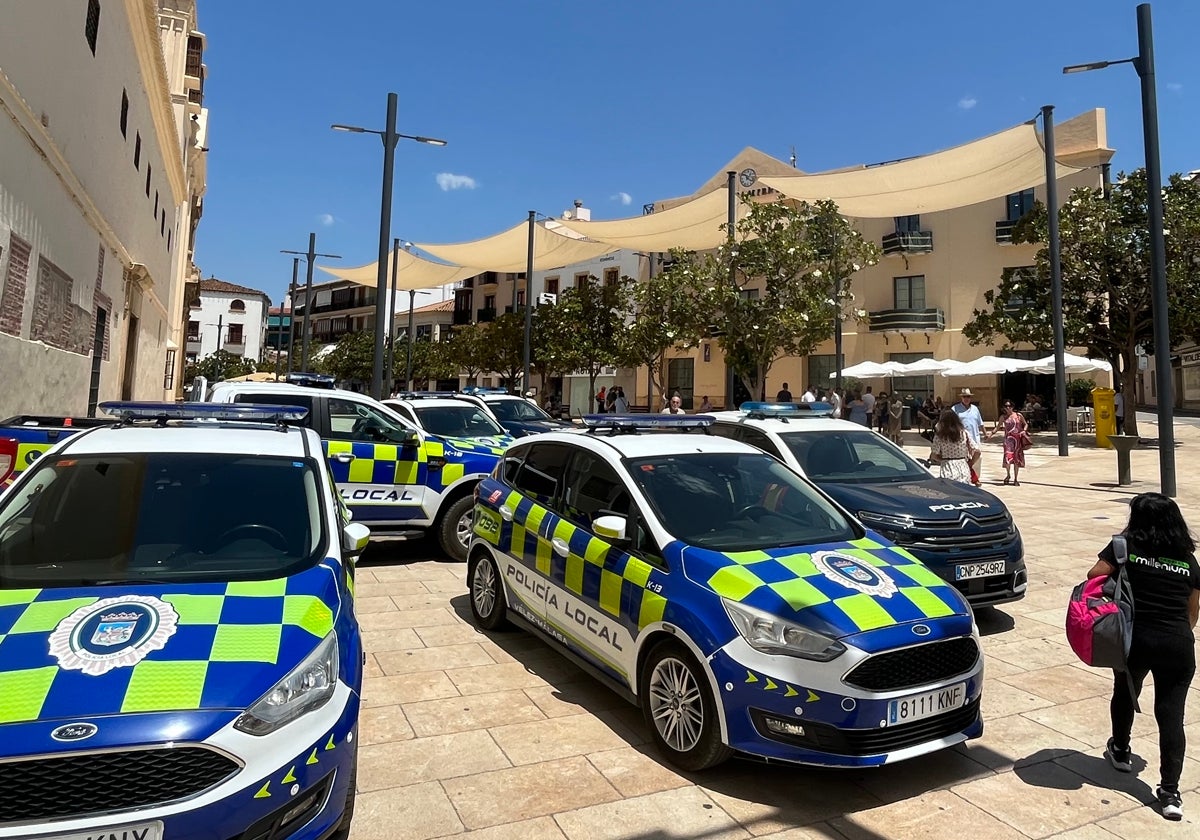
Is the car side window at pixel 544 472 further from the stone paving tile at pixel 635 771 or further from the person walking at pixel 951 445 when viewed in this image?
the person walking at pixel 951 445

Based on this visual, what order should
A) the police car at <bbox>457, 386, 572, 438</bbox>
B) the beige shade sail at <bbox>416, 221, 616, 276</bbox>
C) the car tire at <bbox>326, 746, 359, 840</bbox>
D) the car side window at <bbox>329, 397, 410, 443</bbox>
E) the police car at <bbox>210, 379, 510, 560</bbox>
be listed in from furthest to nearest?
the beige shade sail at <bbox>416, 221, 616, 276</bbox>, the police car at <bbox>457, 386, 572, 438</bbox>, the car side window at <bbox>329, 397, 410, 443</bbox>, the police car at <bbox>210, 379, 510, 560</bbox>, the car tire at <bbox>326, 746, 359, 840</bbox>

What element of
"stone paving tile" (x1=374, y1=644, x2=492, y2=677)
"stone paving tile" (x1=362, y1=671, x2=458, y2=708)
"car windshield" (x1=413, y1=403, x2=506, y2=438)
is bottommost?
"stone paving tile" (x1=362, y1=671, x2=458, y2=708)

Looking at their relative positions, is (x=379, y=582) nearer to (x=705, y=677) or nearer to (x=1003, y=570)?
(x=705, y=677)

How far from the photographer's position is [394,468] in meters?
8.22

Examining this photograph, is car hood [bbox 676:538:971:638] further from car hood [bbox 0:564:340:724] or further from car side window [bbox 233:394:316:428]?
car side window [bbox 233:394:316:428]

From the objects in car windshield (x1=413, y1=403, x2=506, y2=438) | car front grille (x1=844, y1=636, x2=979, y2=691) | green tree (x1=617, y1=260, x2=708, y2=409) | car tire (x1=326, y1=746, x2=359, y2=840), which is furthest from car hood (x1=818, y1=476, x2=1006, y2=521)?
green tree (x1=617, y1=260, x2=708, y2=409)

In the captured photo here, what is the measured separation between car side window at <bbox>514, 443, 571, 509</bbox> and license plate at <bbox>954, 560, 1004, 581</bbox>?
3057 mm

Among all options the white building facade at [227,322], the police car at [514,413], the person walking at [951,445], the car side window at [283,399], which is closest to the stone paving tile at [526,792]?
the car side window at [283,399]

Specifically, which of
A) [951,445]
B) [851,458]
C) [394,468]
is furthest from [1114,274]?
[394,468]

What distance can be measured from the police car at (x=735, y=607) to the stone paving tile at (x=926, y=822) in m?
0.24

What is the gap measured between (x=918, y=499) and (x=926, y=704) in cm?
306

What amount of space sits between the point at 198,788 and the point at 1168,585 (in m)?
3.99

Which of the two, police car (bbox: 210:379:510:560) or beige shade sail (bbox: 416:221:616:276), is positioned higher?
beige shade sail (bbox: 416:221:616:276)

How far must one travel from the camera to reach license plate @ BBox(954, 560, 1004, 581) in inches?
223
